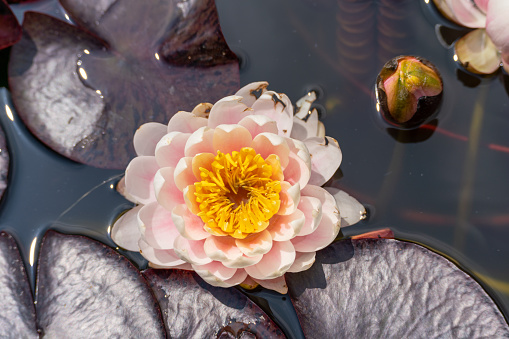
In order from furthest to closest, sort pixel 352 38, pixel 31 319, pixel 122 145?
pixel 352 38 → pixel 122 145 → pixel 31 319

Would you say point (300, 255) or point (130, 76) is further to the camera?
point (130, 76)

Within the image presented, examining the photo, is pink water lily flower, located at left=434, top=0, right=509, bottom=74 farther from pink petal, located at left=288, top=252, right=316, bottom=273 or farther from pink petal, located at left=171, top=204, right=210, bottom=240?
pink petal, located at left=171, top=204, right=210, bottom=240

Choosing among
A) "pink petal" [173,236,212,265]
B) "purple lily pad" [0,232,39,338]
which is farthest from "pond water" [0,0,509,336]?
"pink petal" [173,236,212,265]

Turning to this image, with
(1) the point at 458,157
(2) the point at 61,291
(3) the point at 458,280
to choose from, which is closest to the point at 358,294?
(3) the point at 458,280

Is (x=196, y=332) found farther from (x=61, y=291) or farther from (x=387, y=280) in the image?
(x=387, y=280)

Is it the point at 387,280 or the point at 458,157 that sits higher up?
the point at 458,157

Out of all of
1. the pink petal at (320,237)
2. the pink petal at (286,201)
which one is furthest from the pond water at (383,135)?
the pink petal at (286,201)

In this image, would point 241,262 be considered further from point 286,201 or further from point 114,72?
point 114,72
